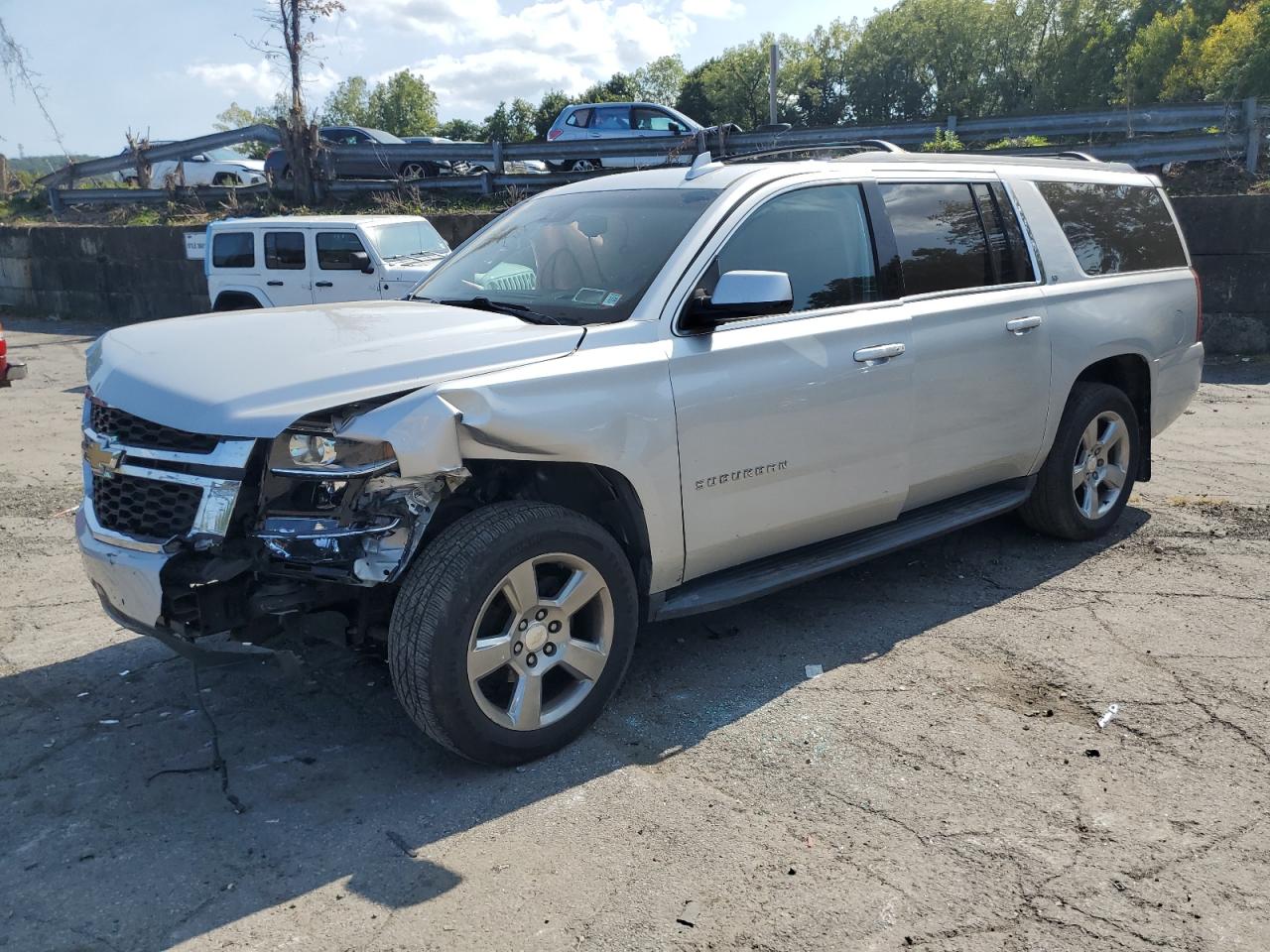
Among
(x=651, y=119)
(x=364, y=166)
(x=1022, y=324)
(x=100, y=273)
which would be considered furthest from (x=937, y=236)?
(x=651, y=119)

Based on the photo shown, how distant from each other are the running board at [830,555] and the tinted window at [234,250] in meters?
11.4

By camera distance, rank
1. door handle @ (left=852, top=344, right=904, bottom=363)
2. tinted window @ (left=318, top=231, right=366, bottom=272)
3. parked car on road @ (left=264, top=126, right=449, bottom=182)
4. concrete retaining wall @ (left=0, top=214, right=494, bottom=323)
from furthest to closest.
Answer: parked car on road @ (left=264, top=126, right=449, bottom=182) < concrete retaining wall @ (left=0, top=214, right=494, bottom=323) < tinted window @ (left=318, top=231, right=366, bottom=272) < door handle @ (left=852, top=344, right=904, bottom=363)

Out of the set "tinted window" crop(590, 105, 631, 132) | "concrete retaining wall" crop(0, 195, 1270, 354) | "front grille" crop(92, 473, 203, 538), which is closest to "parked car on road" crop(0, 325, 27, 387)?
"front grille" crop(92, 473, 203, 538)

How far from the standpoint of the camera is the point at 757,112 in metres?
77.8

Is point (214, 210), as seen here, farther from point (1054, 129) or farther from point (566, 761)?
point (566, 761)

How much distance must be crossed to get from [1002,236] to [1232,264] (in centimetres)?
825

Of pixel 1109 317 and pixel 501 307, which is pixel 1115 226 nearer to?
pixel 1109 317

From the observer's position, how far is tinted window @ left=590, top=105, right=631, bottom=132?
2295cm

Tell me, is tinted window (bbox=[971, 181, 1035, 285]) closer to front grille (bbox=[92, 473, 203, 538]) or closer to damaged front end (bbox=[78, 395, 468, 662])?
damaged front end (bbox=[78, 395, 468, 662])

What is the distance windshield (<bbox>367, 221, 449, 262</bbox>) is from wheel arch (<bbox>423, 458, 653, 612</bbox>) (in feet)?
32.3

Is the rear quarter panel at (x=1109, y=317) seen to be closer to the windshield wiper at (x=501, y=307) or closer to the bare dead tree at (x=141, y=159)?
the windshield wiper at (x=501, y=307)

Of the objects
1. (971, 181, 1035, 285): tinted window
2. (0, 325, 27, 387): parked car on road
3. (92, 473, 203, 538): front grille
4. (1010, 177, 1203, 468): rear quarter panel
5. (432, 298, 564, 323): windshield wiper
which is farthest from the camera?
(0, 325, 27, 387): parked car on road

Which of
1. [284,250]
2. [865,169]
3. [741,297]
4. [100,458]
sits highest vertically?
[284,250]

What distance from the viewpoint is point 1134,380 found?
5.93 meters
